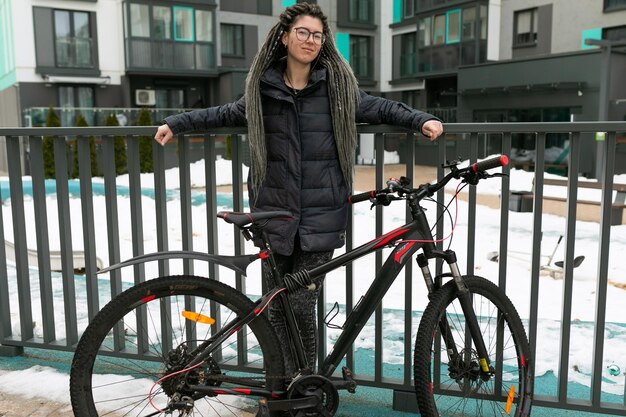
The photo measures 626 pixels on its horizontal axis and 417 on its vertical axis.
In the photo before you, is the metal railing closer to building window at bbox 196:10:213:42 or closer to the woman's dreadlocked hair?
the woman's dreadlocked hair

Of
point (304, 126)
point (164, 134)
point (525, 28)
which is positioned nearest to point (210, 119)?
point (164, 134)

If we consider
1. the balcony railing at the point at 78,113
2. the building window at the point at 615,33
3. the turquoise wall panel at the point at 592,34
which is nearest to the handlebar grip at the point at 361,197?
the balcony railing at the point at 78,113

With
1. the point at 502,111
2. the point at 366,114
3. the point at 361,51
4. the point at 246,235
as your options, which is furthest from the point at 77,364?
the point at 361,51

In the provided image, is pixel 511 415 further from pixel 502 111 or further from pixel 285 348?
pixel 502 111

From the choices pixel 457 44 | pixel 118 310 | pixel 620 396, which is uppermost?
pixel 457 44

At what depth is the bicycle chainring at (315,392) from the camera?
8.14 ft

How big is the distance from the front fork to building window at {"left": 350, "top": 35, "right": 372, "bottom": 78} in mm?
30604

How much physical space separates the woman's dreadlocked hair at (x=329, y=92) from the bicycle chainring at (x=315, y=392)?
2.88ft

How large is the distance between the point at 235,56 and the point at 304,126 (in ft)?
93.0

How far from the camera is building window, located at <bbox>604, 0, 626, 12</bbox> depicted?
21875 mm

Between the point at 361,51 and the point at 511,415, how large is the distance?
31473 mm

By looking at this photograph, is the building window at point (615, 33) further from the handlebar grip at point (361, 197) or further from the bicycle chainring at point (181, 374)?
the bicycle chainring at point (181, 374)

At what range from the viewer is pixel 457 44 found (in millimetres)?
26812

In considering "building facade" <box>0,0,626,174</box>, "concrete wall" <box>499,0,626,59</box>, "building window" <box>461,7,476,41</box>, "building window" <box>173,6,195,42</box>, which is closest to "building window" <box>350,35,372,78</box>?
"building facade" <box>0,0,626,174</box>
